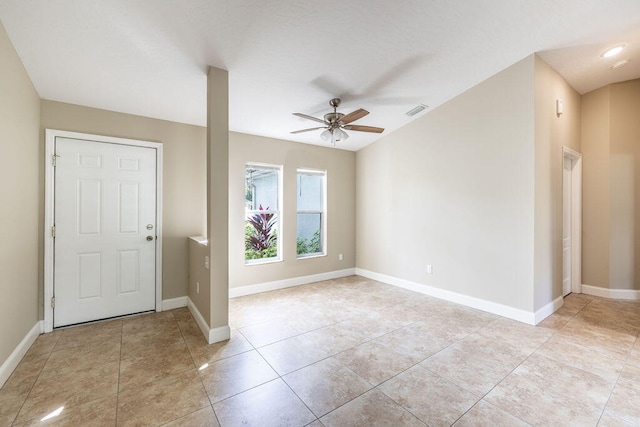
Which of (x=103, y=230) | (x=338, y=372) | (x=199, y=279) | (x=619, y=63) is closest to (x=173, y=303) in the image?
(x=199, y=279)

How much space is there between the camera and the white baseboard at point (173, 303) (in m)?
3.61

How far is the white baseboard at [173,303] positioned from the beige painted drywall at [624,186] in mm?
6192

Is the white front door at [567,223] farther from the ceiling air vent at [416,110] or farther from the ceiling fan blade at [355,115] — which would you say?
the ceiling fan blade at [355,115]

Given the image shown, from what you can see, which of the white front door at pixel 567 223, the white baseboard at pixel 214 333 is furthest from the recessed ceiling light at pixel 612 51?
the white baseboard at pixel 214 333

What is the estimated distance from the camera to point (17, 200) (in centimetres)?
236

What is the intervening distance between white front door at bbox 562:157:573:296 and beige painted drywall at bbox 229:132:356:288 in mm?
3336

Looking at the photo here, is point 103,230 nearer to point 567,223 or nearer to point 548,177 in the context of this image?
point 548,177

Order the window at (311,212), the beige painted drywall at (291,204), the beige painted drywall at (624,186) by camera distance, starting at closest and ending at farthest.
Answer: the beige painted drywall at (624,186) < the beige painted drywall at (291,204) < the window at (311,212)

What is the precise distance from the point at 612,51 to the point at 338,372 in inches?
180

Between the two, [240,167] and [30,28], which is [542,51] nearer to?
[240,167]

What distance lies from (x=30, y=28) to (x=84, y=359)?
273 centimetres

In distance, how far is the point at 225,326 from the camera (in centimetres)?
280

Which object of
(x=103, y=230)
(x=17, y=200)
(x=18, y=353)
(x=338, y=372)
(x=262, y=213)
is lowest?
(x=338, y=372)

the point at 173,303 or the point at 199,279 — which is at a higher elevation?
the point at 199,279
